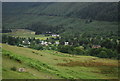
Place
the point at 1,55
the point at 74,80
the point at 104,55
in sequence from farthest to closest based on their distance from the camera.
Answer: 1. the point at 104,55
2. the point at 1,55
3. the point at 74,80

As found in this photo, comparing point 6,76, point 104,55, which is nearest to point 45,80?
point 6,76

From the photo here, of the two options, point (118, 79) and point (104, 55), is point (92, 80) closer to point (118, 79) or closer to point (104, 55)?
point (118, 79)

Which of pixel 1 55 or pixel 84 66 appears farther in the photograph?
pixel 84 66

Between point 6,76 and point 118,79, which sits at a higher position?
point 6,76

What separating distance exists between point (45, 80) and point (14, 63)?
28.5ft

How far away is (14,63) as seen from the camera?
→ 38.4 metres

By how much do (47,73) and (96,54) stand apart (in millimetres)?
72428

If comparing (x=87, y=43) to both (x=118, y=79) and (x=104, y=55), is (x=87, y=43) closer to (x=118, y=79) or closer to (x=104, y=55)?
(x=104, y=55)

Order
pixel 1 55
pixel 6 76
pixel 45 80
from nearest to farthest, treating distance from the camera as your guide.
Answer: pixel 6 76, pixel 45 80, pixel 1 55

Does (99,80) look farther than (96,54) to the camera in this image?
No

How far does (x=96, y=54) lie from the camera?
108 m

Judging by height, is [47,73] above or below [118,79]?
above

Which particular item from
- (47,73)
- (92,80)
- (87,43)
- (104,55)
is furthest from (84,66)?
(87,43)

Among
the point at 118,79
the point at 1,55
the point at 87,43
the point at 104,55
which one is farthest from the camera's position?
the point at 87,43
